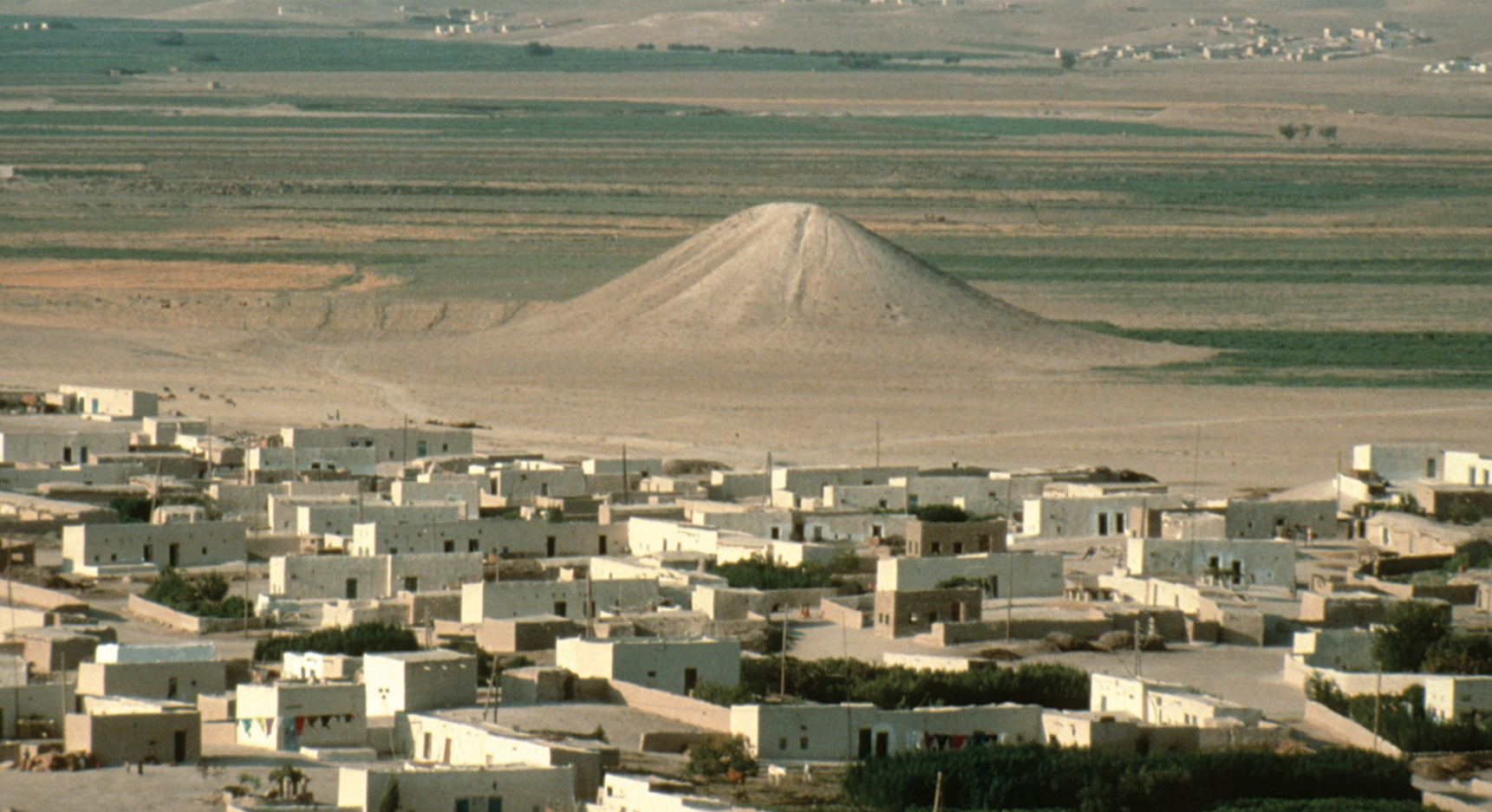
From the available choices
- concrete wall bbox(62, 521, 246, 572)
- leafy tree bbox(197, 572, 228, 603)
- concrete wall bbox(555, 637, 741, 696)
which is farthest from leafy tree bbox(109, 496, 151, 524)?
concrete wall bbox(555, 637, 741, 696)

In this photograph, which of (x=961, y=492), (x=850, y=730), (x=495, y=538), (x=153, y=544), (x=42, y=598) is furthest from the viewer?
(x=961, y=492)

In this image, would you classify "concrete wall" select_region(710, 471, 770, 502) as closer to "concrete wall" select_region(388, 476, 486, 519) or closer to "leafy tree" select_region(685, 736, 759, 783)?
"concrete wall" select_region(388, 476, 486, 519)

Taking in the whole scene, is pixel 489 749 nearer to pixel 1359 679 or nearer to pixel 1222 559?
pixel 1359 679

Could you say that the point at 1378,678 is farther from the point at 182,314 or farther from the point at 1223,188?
the point at 1223,188

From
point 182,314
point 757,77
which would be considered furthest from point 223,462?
point 757,77

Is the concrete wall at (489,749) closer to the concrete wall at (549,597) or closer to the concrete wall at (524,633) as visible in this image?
the concrete wall at (524,633)

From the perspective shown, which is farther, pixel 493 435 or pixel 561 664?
pixel 493 435

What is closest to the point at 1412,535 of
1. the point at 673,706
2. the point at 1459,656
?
the point at 1459,656
